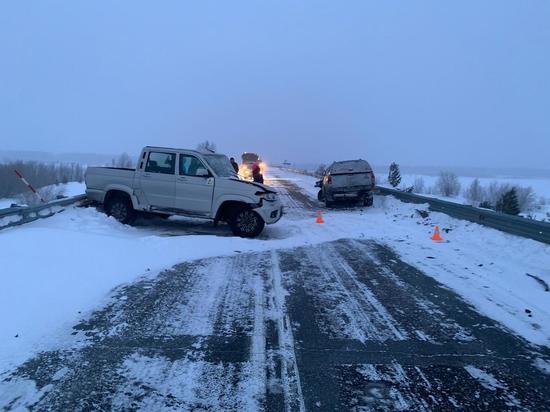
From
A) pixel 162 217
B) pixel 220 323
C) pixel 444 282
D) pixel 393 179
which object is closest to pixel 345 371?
pixel 220 323

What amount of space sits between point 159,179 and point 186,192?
2.79 ft

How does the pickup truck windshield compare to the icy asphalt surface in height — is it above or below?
above

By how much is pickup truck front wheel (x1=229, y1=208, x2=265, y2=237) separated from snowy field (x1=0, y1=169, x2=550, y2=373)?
1.17ft

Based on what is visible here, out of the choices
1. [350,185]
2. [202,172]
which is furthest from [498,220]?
[350,185]

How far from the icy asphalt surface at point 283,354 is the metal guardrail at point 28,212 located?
3965mm

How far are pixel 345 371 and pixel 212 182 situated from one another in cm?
772

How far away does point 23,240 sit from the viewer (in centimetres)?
805

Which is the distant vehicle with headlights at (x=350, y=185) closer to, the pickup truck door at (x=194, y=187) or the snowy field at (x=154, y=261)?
the snowy field at (x=154, y=261)

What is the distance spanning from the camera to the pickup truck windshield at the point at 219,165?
11.6 metres

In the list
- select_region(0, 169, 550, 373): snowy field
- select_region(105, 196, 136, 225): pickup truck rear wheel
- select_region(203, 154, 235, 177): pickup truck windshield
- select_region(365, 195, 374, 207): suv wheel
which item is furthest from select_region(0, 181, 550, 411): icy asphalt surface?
select_region(365, 195, 374, 207): suv wheel

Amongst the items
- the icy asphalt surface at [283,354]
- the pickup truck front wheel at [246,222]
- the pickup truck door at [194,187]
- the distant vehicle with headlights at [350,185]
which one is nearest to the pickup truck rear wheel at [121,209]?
the pickup truck door at [194,187]

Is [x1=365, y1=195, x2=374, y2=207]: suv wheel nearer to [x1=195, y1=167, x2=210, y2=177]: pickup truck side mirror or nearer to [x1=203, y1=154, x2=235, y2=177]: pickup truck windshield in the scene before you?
[x1=203, y1=154, x2=235, y2=177]: pickup truck windshield

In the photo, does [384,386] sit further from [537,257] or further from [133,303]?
[537,257]

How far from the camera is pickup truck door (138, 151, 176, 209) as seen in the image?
1153 centimetres
